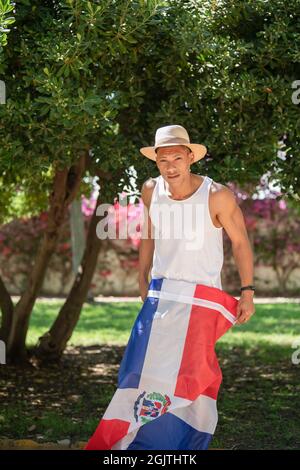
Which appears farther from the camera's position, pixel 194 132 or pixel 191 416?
pixel 194 132

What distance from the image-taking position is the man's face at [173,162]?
4.20m

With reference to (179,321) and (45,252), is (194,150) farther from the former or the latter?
(45,252)

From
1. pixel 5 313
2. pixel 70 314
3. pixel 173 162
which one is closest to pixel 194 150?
pixel 173 162

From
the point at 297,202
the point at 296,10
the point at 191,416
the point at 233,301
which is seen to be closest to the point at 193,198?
the point at 233,301

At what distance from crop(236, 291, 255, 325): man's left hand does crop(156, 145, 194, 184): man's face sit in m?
0.68

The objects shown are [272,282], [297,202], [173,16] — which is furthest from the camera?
[272,282]

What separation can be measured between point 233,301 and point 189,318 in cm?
27

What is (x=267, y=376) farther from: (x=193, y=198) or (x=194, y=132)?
(x=193, y=198)

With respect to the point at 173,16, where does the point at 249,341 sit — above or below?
below

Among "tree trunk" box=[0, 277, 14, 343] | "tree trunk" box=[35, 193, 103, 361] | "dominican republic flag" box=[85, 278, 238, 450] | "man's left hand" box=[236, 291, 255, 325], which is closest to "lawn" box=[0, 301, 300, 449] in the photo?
"tree trunk" box=[35, 193, 103, 361]

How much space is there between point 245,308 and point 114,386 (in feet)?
11.9

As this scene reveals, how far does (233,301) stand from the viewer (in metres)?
4.25

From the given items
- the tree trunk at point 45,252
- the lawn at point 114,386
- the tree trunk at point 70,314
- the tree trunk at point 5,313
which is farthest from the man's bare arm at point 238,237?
the tree trunk at point 5,313

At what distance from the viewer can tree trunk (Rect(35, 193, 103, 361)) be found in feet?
27.8
